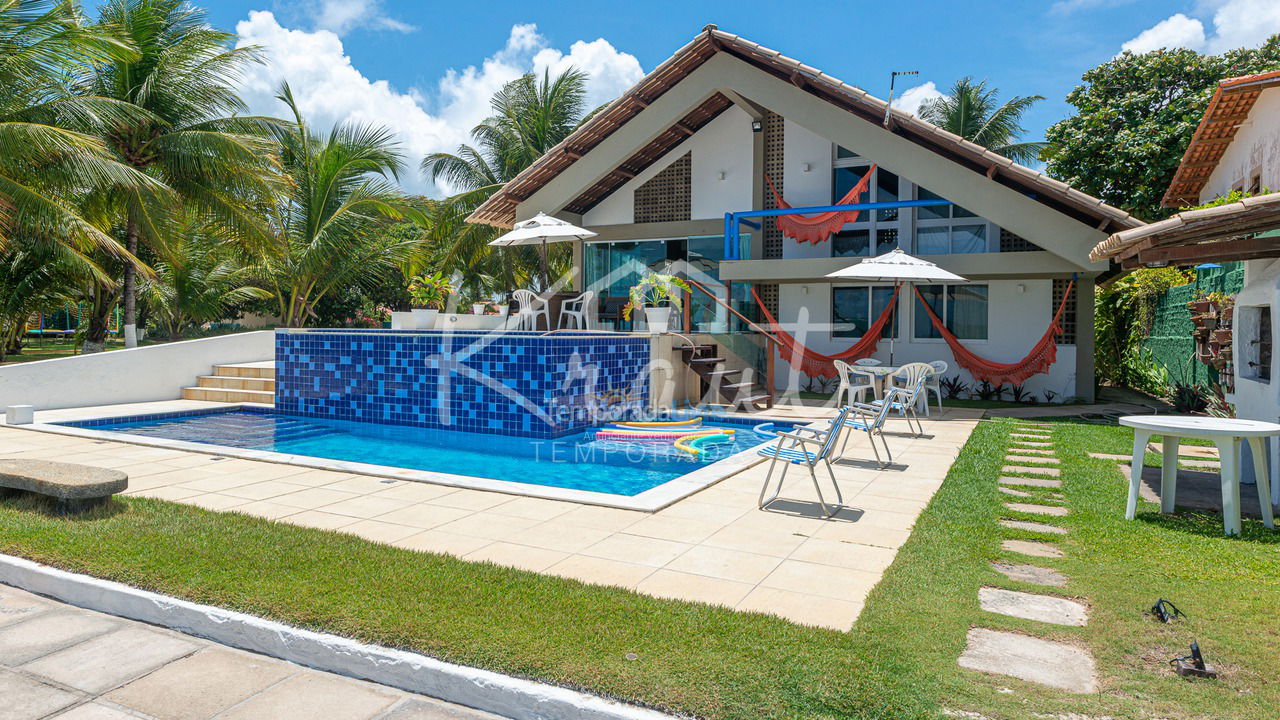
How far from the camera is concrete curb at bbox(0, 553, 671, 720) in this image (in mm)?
2576

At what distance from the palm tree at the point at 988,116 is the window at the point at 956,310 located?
13.6m

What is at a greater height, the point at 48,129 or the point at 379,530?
the point at 48,129

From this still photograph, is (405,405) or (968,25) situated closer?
(405,405)

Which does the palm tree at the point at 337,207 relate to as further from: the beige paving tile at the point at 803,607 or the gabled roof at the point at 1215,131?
the gabled roof at the point at 1215,131

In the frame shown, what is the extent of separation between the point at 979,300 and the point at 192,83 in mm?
15665

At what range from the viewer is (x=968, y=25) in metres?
18.1

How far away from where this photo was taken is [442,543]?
438 cm

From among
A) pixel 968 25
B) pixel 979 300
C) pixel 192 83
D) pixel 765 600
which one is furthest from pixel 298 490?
pixel 968 25

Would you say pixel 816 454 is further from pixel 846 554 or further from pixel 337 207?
pixel 337 207

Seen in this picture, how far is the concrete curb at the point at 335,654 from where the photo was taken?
2576 millimetres

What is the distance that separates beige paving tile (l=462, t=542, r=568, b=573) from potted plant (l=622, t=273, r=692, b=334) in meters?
7.74

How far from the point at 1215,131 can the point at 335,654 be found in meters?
15.1

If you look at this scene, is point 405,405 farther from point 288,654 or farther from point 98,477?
point 288,654

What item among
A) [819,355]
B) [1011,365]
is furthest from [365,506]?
[1011,365]
